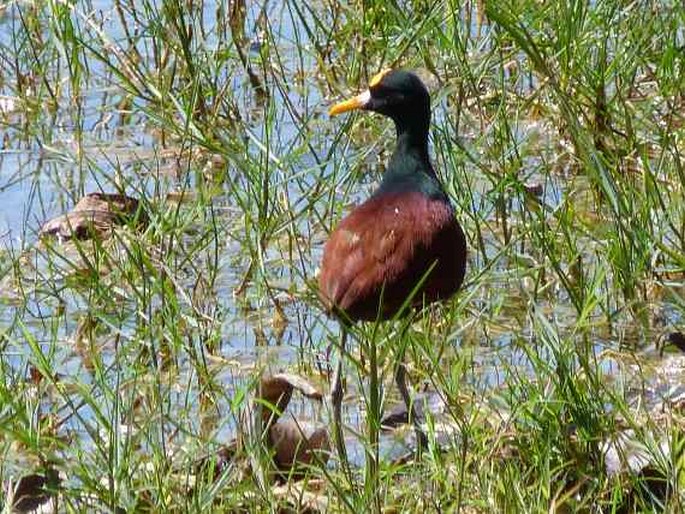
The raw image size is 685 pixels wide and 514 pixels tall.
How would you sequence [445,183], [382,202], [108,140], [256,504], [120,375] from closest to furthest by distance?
1. [256,504]
2. [120,375]
3. [382,202]
4. [445,183]
5. [108,140]

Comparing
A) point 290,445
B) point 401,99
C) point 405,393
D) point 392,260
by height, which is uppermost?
point 401,99

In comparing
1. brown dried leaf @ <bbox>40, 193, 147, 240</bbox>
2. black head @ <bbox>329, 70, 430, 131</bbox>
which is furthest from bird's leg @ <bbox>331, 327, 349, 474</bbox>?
brown dried leaf @ <bbox>40, 193, 147, 240</bbox>

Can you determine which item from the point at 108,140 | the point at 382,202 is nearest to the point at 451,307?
the point at 382,202

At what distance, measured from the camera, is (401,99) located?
5238mm

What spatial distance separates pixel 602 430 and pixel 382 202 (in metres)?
1.07

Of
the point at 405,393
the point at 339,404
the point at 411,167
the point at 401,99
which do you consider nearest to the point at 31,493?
the point at 339,404

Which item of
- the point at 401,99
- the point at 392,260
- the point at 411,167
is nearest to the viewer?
the point at 392,260

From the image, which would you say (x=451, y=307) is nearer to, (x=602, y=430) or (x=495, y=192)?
(x=495, y=192)

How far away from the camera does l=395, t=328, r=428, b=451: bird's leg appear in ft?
13.7

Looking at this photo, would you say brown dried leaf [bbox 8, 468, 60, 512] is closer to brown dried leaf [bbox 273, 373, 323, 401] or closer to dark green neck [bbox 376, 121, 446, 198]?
brown dried leaf [bbox 273, 373, 323, 401]

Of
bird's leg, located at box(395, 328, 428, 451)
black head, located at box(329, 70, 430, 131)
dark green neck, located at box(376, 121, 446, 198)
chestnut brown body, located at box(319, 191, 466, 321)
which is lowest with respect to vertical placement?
bird's leg, located at box(395, 328, 428, 451)

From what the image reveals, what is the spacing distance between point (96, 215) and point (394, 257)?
157 centimetres

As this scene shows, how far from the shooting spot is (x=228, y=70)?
23.2 feet

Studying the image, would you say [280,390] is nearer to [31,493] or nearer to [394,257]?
[394,257]
